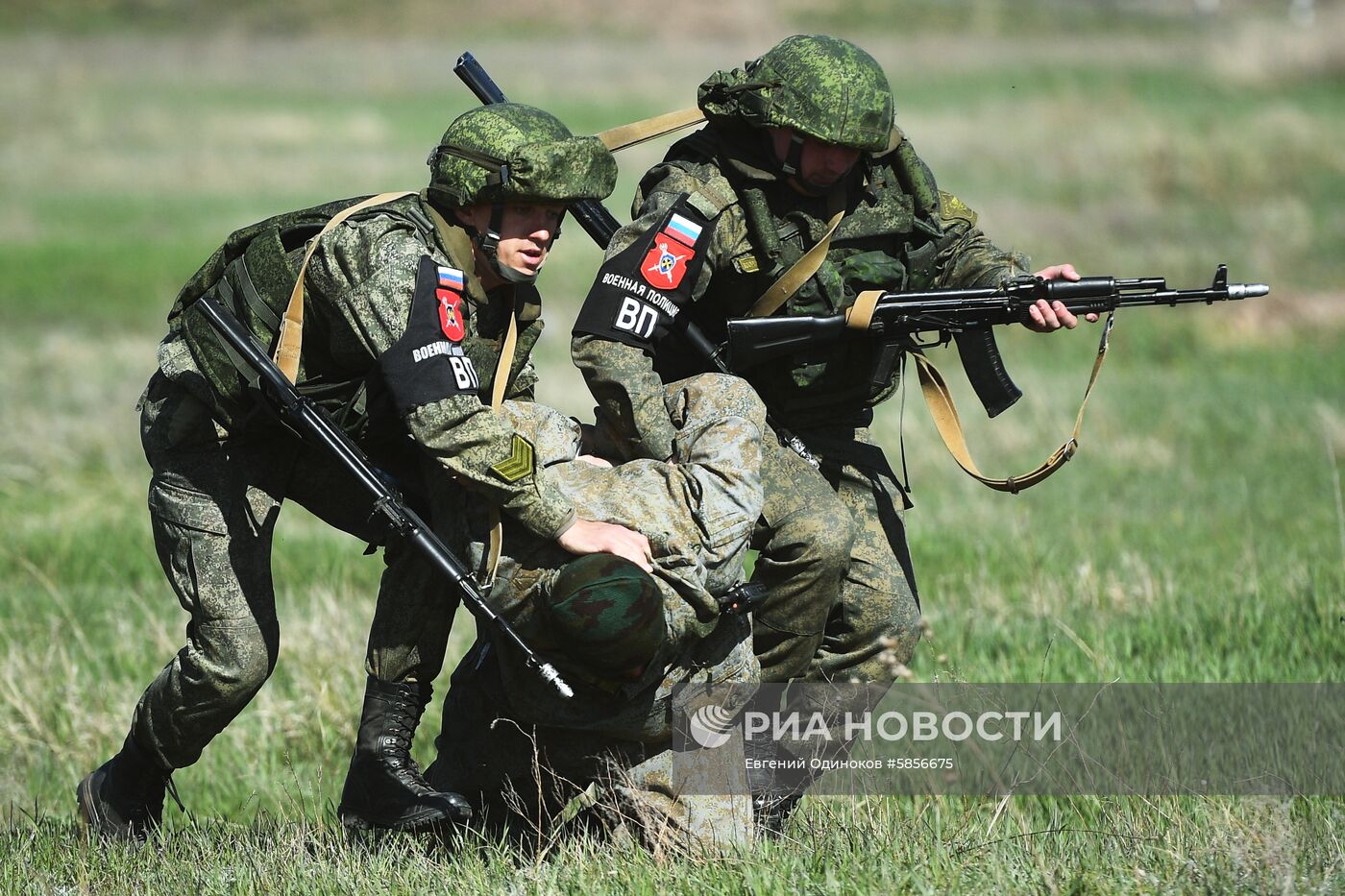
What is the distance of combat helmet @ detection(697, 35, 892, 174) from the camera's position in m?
4.84

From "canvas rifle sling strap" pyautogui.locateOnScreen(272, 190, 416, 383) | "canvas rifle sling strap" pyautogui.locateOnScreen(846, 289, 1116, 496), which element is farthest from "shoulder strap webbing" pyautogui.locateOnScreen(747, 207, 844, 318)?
"canvas rifle sling strap" pyautogui.locateOnScreen(272, 190, 416, 383)

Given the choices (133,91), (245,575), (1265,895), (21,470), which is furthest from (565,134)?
(133,91)

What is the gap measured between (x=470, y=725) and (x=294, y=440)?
3.55ft

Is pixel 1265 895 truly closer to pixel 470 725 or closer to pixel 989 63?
pixel 470 725

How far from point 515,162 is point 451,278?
38 cm

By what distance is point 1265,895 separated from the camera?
A: 3.79 meters

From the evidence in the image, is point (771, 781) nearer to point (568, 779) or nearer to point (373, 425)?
point (568, 779)

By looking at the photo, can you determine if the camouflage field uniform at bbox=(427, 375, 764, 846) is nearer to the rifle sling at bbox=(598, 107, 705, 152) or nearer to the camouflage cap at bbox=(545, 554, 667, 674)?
the camouflage cap at bbox=(545, 554, 667, 674)

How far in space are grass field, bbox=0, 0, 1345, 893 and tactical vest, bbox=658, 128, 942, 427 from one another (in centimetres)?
123

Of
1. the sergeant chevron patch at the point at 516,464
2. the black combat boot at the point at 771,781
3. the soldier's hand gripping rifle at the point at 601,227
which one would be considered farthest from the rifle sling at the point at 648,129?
the black combat boot at the point at 771,781

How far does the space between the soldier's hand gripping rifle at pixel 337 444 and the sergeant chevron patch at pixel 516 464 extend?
0.35 metres

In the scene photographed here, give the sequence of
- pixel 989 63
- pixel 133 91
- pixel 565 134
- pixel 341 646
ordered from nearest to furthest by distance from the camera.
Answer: pixel 565 134 → pixel 341 646 → pixel 133 91 → pixel 989 63

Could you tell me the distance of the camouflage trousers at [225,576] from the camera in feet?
15.8

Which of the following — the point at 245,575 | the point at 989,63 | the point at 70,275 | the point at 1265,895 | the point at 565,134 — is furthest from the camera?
the point at 989,63
